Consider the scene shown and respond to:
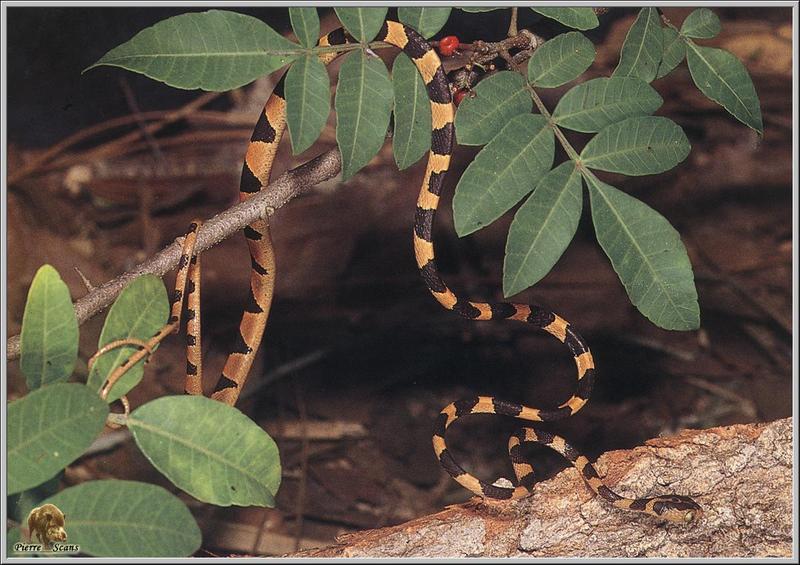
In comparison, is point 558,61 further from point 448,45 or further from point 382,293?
point 382,293

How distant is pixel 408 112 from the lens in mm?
1320

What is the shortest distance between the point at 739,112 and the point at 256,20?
92 cm

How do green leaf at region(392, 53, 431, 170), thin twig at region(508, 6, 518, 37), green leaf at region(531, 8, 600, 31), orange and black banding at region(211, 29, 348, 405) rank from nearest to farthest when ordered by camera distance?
green leaf at region(392, 53, 431, 170) → green leaf at region(531, 8, 600, 31) → thin twig at region(508, 6, 518, 37) → orange and black banding at region(211, 29, 348, 405)

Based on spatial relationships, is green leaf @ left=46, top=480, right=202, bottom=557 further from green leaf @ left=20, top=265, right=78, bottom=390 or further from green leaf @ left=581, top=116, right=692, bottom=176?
green leaf @ left=581, top=116, right=692, bottom=176

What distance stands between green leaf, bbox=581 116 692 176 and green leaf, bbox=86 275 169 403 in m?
0.77

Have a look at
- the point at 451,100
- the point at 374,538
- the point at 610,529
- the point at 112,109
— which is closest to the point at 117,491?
the point at 374,538

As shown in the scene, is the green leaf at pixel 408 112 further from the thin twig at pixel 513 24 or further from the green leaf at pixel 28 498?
the green leaf at pixel 28 498

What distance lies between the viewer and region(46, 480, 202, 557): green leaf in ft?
3.68

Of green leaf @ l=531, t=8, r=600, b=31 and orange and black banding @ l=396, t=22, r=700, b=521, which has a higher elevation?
green leaf @ l=531, t=8, r=600, b=31

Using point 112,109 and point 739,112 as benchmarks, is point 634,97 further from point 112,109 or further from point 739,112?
point 112,109

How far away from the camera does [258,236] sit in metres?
2.08

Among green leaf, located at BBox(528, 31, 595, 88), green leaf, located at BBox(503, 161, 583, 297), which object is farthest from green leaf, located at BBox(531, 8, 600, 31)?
green leaf, located at BBox(503, 161, 583, 297)

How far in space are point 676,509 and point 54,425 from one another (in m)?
1.21

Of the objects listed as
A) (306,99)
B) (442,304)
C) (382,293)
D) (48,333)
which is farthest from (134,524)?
(382,293)
